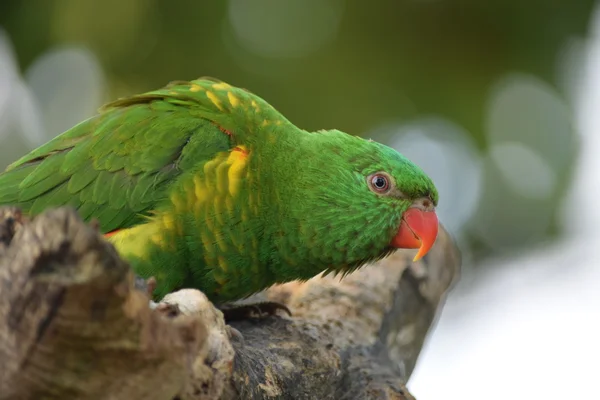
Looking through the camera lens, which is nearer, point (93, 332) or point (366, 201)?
point (93, 332)

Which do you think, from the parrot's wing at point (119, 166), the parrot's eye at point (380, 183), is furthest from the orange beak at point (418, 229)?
the parrot's wing at point (119, 166)

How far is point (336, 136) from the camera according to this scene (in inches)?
121

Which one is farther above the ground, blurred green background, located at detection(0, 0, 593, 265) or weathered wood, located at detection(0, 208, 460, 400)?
blurred green background, located at detection(0, 0, 593, 265)

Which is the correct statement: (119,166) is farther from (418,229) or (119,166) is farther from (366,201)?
(418,229)

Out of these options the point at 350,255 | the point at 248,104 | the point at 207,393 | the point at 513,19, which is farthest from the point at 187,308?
the point at 513,19

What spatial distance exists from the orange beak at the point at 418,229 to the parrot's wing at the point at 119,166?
0.88 meters

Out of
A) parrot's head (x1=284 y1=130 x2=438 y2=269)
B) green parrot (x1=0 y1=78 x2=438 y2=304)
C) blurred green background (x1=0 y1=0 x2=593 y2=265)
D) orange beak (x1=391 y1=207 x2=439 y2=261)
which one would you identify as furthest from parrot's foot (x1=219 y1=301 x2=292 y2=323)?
blurred green background (x1=0 y1=0 x2=593 y2=265)

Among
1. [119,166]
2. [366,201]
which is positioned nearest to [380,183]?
[366,201]

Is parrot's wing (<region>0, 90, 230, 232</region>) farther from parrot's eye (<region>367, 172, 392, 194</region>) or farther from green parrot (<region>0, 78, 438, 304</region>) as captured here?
parrot's eye (<region>367, 172, 392, 194</region>)

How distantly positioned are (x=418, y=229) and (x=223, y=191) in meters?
0.90

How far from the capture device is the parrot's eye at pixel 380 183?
2902 millimetres

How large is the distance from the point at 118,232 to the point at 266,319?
82 centimetres

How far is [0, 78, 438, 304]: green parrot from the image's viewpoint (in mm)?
2684

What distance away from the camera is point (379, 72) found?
273 inches
